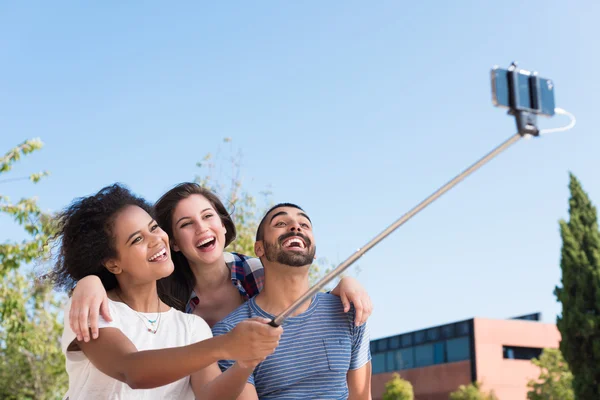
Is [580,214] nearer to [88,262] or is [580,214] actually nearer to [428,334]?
[428,334]

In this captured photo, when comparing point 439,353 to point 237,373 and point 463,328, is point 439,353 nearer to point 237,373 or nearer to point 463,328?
point 463,328

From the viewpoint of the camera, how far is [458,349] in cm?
4266

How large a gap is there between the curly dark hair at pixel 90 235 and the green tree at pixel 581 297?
22.6m

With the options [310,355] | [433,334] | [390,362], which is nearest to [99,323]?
[310,355]

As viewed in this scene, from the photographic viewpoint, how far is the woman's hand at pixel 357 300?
4254 mm

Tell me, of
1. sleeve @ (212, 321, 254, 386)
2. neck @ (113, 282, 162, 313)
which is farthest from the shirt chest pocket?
neck @ (113, 282, 162, 313)

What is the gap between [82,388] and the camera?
3266 mm

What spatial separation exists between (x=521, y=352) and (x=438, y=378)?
16.1 feet

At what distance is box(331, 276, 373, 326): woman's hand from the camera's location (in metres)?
4.25

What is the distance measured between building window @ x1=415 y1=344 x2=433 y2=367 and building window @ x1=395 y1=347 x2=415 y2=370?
13.4 inches

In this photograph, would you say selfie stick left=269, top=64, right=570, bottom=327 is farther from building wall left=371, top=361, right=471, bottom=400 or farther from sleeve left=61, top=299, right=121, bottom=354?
building wall left=371, top=361, right=471, bottom=400

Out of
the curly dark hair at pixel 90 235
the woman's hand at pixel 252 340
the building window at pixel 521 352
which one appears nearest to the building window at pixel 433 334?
the building window at pixel 521 352

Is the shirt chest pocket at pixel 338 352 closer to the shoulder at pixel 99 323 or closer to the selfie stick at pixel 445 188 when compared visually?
the shoulder at pixel 99 323

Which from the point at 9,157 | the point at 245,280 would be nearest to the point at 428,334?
the point at 9,157
